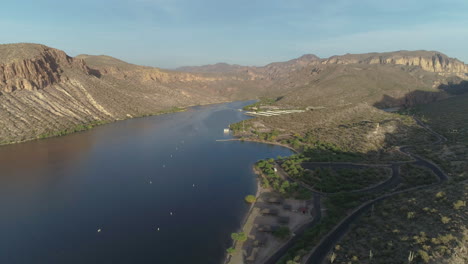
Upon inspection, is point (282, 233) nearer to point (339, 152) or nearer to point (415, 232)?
point (415, 232)

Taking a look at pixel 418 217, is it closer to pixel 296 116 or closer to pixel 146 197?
pixel 146 197

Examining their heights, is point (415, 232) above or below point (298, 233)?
above

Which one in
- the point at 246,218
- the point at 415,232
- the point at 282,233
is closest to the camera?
the point at 415,232

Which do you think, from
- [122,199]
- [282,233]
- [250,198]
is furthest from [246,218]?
[122,199]

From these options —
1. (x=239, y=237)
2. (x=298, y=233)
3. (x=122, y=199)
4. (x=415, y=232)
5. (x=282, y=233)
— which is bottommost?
(x=298, y=233)

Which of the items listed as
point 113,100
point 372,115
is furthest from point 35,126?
point 372,115

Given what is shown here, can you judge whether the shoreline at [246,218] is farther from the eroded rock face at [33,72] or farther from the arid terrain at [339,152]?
the eroded rock face at [33,72]

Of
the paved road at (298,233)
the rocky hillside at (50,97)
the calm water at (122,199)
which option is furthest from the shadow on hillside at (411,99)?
the rocky hillside at (50,97)
